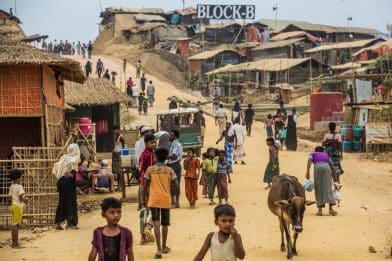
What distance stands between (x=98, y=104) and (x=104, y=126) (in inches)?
119

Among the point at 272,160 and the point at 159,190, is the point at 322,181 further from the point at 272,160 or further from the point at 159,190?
the point at 159,190

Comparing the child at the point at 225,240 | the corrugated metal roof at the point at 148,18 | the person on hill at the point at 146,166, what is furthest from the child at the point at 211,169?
the corrugated metal roof at the point at 148,18

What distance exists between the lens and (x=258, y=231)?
46.2 feet

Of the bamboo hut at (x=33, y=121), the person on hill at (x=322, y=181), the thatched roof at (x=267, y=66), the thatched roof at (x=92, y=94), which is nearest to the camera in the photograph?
the person on hill at (x=322, y=181)

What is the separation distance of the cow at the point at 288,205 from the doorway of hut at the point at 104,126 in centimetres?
2145

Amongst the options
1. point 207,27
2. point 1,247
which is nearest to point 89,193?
point 1,247

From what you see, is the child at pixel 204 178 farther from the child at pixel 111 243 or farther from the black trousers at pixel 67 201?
the child at pixel 111 243

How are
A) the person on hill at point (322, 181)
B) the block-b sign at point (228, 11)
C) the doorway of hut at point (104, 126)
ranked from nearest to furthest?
the person on hill at point (322, 181) → the doorway of hut at point (104, 126) → the block-b sign at point (228, 11)

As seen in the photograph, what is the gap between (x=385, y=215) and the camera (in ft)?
53.6

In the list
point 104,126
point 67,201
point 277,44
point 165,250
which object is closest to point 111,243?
point 165,250

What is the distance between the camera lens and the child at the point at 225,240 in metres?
7.17

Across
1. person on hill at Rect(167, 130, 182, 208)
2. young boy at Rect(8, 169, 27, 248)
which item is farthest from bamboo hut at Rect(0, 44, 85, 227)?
person on hill at Rect(167, 130, 182, 208)

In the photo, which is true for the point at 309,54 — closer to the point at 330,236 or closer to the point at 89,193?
the point at 89,193

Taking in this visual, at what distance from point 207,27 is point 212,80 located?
59.5ft
